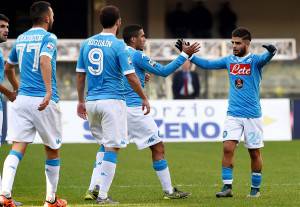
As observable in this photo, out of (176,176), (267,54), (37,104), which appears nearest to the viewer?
(37,104)

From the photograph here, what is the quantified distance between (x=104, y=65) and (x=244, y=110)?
2042mm

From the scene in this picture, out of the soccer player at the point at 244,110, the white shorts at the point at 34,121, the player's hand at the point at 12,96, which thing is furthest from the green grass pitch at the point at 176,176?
the player's hand at the point at 12,96

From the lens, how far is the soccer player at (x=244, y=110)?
11.8 m

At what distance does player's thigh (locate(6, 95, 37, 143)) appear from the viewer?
1034cm

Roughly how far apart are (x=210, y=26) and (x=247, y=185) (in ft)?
66.5

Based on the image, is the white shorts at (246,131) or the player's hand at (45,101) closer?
the player's hand at (45,101)

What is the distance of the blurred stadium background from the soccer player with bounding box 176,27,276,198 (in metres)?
1.11

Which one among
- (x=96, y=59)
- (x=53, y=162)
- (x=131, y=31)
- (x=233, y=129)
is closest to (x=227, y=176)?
(x=233, y=129)

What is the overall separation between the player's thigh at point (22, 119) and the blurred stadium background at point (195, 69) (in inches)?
89.3

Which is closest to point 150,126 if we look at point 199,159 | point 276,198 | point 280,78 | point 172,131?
point 276,198

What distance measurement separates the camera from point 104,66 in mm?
10836

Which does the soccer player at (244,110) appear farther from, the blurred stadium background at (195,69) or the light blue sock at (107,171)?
the light blue sock at (107,171)

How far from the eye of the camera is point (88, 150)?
2053 cm

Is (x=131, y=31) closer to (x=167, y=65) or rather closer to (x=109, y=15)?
(x=167, y=65)
